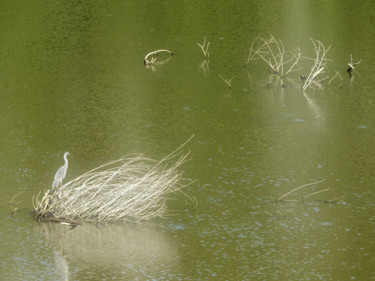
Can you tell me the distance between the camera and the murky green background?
10.0 metres

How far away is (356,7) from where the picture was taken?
90.9ft

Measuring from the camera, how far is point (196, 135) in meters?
15.0

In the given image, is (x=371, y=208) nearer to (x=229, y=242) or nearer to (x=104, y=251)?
(x=229, y=242)

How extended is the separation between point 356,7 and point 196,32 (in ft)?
19.9

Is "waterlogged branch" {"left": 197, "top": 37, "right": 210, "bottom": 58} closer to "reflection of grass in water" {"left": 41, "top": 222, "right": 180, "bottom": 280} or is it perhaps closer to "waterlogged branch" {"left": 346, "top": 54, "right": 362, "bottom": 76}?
"waterlogged branch" {"left": 346, "top": 54, "right": 362, "bottom": 76}

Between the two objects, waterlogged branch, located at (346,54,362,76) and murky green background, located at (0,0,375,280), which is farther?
waterlogged branch, located at (346,54,362,76)

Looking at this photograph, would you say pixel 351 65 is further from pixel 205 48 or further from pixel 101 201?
pixel 101 201

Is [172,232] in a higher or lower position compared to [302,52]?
lower

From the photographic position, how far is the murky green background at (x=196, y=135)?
1004cm

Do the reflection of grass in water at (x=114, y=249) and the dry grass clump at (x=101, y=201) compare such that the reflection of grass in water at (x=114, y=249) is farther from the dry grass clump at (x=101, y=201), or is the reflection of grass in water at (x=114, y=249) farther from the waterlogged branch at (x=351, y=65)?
the waterlogged branch at (x=351, y=65)

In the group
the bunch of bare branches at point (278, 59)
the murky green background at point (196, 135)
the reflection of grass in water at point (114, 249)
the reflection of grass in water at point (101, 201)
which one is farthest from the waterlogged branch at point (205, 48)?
the reflection of grass in water at point (114, 249)

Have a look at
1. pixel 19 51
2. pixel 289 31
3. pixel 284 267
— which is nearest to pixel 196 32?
pixel 289 31

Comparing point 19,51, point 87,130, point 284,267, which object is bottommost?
point 284,267

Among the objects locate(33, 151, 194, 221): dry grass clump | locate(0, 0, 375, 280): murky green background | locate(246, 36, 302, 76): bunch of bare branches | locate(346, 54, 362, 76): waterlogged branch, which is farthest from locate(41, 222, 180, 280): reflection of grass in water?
locate(346, 54, 362, 76): waterlogged branch
